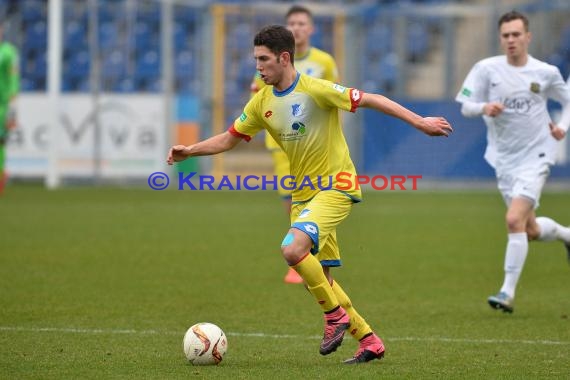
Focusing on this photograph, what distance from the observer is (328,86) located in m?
7.07

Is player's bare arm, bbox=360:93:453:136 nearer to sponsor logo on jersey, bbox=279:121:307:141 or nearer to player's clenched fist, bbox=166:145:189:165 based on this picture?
sponsor logo on jersey, bbox=279:121:307:141

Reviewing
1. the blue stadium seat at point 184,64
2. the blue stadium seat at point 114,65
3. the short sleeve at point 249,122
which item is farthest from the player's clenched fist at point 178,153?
the blue stadium seat at point 184,64

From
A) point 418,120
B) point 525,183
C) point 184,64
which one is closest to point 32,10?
point 184,64

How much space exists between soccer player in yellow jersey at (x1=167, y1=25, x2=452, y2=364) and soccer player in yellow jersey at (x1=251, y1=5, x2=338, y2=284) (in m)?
3.71

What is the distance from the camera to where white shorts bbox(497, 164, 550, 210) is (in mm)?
9336

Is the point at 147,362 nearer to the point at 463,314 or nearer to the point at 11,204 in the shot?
the point at 463,314

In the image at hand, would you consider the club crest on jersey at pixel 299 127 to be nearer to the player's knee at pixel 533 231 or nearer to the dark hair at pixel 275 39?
the dark hair at pixel 275 39

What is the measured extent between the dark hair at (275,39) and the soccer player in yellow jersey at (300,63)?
3.95 m

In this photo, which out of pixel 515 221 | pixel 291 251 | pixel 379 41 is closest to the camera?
pixel 291 251

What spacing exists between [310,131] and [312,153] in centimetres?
14

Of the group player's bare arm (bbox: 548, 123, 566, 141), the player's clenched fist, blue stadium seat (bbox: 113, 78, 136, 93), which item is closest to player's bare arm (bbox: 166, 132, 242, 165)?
the player's clenched fist

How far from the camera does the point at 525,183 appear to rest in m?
9.38

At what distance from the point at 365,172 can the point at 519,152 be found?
49.7 feet

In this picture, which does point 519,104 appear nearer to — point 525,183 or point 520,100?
point 520,100
